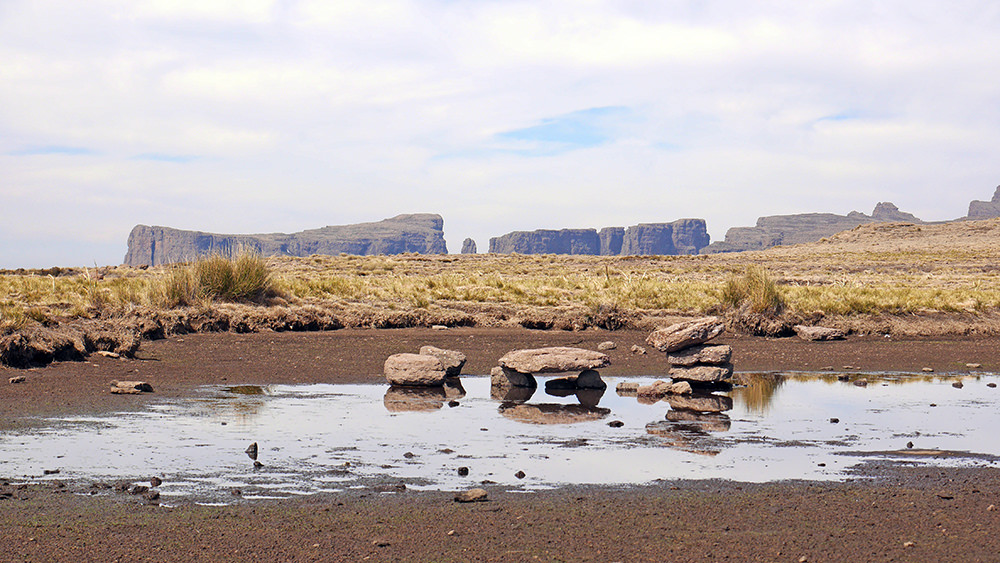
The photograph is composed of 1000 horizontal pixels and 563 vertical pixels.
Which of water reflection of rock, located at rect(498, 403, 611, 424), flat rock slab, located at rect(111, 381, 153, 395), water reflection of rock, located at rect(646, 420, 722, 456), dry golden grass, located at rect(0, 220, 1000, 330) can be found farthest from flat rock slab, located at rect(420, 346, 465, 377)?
dry golden grass, located at rect(0, 220, 1000, 330)

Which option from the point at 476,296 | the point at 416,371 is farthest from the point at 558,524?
the point at 476,296

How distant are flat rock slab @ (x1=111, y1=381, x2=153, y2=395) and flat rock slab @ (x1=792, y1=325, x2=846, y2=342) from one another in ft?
51.9

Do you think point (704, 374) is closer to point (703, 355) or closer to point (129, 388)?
point (703, 355)

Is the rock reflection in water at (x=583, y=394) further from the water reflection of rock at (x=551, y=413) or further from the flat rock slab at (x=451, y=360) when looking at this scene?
the flat rock slab at (x=451, y=360)

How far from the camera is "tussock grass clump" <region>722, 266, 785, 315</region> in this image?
2320 cm

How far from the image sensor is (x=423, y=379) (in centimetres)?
1363

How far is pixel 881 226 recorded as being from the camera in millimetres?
99250

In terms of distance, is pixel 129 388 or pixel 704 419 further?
pixel 129 388

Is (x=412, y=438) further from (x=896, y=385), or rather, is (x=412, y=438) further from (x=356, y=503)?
(x=896, y=385)

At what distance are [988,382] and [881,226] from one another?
9217 cm

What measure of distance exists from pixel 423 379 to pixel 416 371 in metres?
0.19

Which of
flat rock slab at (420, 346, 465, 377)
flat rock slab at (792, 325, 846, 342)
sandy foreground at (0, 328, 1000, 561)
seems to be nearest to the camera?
sandy foreground at (0, 328, 1000, 561)

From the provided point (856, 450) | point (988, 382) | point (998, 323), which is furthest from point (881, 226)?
point (856, 450)

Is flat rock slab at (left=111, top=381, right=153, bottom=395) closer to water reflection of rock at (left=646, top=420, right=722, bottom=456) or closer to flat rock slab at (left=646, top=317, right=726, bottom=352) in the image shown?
water reflection of rock at (left=646, top=420, right=722, bottom=456)
